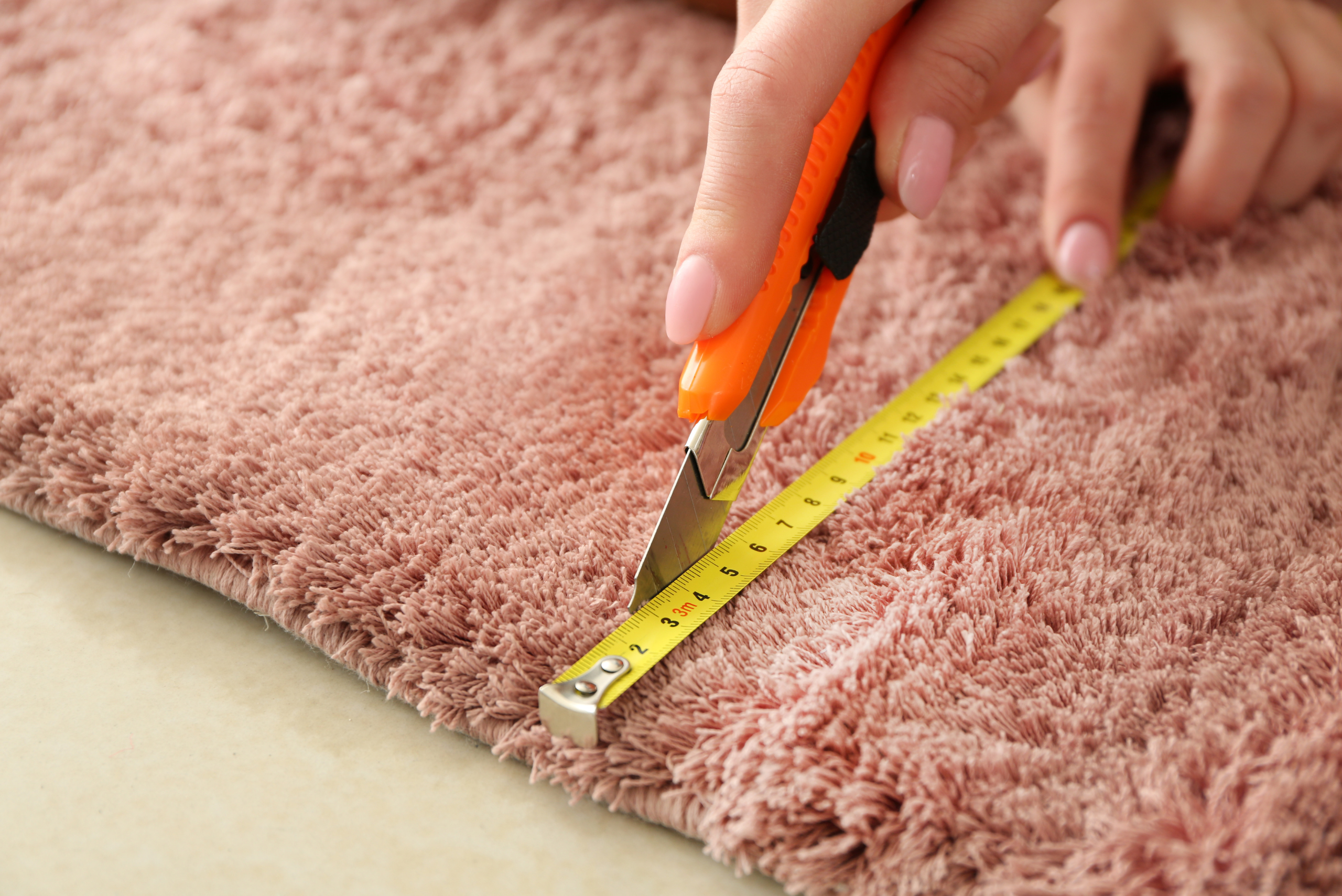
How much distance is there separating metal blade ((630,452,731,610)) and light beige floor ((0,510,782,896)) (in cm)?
13

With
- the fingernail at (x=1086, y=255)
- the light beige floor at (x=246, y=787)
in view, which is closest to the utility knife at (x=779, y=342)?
the light beige floor at (x=246, y=787)

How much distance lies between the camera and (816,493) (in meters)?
0.69

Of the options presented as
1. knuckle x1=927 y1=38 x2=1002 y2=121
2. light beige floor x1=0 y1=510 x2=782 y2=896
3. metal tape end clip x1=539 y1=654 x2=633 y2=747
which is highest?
knuckle x1=927 y1=38 x2=1002 y2=121

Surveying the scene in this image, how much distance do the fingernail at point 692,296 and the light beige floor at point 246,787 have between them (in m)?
0.27

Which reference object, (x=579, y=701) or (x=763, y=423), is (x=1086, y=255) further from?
(x=579, y=701)

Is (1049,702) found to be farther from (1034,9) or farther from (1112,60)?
(1112,60)

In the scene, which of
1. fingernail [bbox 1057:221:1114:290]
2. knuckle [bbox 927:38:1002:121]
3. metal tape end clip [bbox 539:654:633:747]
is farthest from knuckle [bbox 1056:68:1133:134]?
metal tape end clip [bbox 539:654:633:747]

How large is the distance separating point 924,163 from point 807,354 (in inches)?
6.6

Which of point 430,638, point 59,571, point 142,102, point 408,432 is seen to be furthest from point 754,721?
point 142,102

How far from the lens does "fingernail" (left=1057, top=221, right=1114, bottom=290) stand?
896 millimetres

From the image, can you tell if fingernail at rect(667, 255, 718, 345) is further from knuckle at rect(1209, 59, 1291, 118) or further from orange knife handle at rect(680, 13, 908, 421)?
knuckle at rect(1209, 59, 1291, 118)

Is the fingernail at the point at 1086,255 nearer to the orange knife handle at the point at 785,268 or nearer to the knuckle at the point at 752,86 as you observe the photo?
the orange knife handle at the point at 785,268

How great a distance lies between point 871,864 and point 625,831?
0.44 feet

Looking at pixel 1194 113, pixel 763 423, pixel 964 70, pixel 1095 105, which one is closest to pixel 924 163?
pixel 964 70
